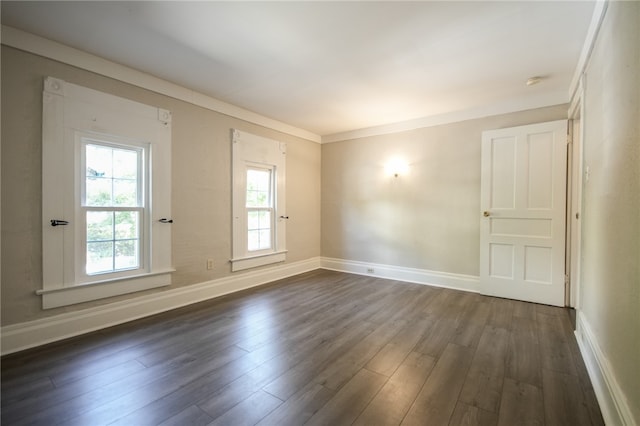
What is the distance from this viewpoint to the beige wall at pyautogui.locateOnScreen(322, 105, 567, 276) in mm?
3850

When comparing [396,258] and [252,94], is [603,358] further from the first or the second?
[252,94]

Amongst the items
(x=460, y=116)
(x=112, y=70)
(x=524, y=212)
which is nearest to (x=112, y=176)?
(x=112, y=70)

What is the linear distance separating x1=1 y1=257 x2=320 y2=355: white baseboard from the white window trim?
0.14 meters

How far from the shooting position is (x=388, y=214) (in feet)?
15.1

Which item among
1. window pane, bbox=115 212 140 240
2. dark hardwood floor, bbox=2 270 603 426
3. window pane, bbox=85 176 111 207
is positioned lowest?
dark hardwood floor, bbox=2 270 603 426

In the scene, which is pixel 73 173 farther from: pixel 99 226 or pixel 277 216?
pixel 277 216

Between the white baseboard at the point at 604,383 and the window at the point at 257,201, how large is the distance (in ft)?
11.7

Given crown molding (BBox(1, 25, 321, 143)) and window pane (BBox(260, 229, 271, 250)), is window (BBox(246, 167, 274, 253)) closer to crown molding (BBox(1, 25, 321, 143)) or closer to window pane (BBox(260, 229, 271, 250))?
window pane (BBox(260, 229, 271, 250))

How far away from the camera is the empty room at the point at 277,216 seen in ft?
5.24

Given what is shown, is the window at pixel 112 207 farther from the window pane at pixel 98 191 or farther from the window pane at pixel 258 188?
the window pane at pixel 258 188

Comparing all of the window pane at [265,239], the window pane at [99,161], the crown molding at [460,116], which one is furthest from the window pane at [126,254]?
the crown molding at [460,116]

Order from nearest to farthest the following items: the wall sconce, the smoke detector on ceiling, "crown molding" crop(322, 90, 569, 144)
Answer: the smoke detector on ceiling
"crown molding" crop(322, 90, 569, 144)
the wall sconce

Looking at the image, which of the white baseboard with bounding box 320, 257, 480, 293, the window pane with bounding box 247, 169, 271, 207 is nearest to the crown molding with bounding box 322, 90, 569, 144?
the window pane with bounding box 247, 169, 271, 207

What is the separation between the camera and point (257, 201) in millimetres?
4227
